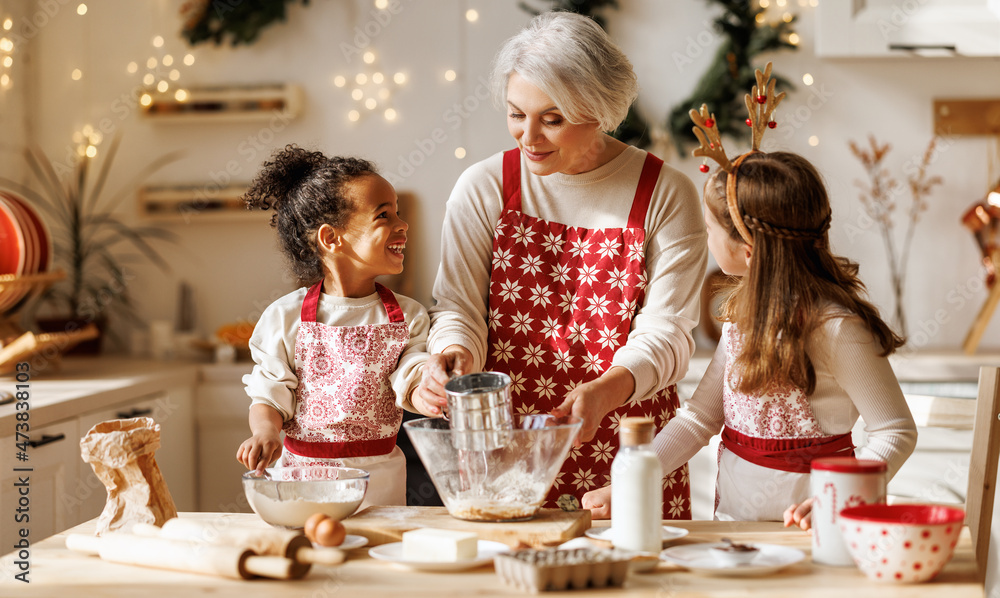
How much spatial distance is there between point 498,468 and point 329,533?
212mm

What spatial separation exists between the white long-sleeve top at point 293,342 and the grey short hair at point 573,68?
1.35 ft

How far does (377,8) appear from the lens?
3078mm

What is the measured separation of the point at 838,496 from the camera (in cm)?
96

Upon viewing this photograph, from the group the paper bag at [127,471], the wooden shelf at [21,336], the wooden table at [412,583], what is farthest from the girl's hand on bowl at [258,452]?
the wooden shelf at [21,336]

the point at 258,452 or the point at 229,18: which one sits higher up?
the point at 229,18

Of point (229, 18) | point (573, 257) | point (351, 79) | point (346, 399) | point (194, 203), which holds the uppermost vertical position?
point (229, 18)

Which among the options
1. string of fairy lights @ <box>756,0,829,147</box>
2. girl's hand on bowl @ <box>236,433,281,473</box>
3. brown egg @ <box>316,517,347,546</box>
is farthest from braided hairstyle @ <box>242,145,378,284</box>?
string of fairy lights @ <box>756,0,829,147</box>

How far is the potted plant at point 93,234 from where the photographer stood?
3.08 metres

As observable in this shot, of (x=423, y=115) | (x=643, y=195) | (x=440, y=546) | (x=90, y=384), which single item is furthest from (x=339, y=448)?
(x=423, y=115)

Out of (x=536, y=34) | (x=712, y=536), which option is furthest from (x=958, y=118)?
(x=712, y=536)

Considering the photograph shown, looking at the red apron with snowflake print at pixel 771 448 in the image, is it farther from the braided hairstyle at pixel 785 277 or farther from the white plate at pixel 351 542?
the white plate at pixel 351 542

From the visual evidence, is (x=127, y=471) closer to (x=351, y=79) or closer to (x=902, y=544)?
(x=902, y=544)

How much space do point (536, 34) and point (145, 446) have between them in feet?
2.74

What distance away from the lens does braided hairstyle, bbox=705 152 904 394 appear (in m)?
1.24
